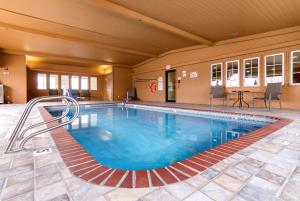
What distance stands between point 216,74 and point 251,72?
1.41 meters

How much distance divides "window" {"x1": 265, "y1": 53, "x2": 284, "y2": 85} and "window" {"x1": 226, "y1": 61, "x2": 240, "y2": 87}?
982 millimetres

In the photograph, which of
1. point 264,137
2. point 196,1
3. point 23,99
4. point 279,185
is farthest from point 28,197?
point 23,99

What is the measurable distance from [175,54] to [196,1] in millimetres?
5116

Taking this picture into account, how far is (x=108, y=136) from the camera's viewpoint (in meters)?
3.29

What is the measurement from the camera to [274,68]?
575cm

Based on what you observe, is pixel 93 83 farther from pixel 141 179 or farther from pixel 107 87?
pixel 141 179

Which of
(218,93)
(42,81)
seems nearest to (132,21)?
(218,93)

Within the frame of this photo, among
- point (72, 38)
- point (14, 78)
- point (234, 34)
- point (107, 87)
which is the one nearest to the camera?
point (234, 34)

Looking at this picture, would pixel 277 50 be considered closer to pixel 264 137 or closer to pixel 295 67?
pixel 295 67

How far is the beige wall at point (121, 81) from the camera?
11797 mm

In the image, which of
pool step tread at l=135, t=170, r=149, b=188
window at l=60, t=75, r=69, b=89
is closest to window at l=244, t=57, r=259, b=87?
pool step tread at l=135, t=170, r=149, b=188

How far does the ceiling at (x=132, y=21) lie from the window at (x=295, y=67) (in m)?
0.94

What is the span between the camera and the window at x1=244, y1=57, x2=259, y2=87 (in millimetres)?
6150

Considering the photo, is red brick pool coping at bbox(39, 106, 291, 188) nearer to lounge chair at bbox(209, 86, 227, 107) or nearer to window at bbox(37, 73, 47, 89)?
lounge chair at bbox(209, 86, 227, 107)
